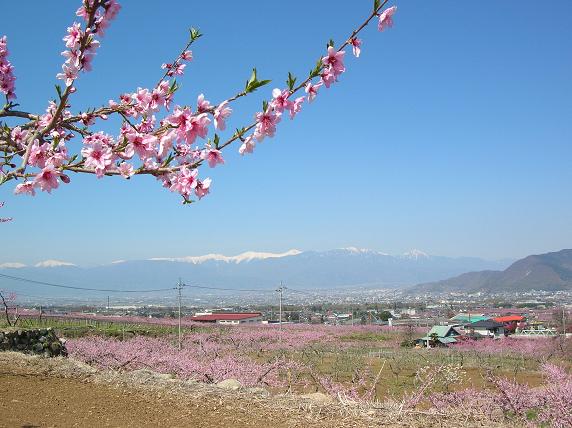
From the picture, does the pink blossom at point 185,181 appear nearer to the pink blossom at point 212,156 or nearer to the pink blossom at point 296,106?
the pink blossom at point 212,156

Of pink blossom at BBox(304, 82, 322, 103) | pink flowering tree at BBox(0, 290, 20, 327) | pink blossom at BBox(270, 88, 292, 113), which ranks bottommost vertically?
pink flowering tree at BBox(0, 290, 20, 327)

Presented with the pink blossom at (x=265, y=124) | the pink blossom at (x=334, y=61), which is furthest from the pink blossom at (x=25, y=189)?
the pink blossom at (x=334, y=61)

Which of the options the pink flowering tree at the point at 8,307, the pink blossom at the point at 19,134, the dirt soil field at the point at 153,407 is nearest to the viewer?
the pink blossom at the point at 19,134

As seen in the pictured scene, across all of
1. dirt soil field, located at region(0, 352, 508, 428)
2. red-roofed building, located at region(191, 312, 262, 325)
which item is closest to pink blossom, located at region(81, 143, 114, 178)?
dirt soil field, located at region(0, 352, 508, 428)

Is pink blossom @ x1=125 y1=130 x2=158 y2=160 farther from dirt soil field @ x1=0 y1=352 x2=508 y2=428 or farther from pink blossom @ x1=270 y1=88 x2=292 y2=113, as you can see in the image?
dirt soil field @ x1=0 y1=352 x2=508 y2=428

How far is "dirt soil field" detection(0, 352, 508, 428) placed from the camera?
5543mm

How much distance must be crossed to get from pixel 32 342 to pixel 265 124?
41.8 feet

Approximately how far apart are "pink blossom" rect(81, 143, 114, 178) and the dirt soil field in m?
3.80

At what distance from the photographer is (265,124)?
2.54m

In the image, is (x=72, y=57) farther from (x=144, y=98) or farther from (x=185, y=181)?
(x=185, y=181)

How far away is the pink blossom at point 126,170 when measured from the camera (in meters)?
2.40

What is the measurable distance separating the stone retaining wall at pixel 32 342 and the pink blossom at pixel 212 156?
451 inches

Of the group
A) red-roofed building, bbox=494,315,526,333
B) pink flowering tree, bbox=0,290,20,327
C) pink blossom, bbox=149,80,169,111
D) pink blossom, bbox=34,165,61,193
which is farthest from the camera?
red-roofed building, bbox=494,315,526,333

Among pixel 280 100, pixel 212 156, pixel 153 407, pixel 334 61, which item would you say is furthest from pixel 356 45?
pixel 153 407
